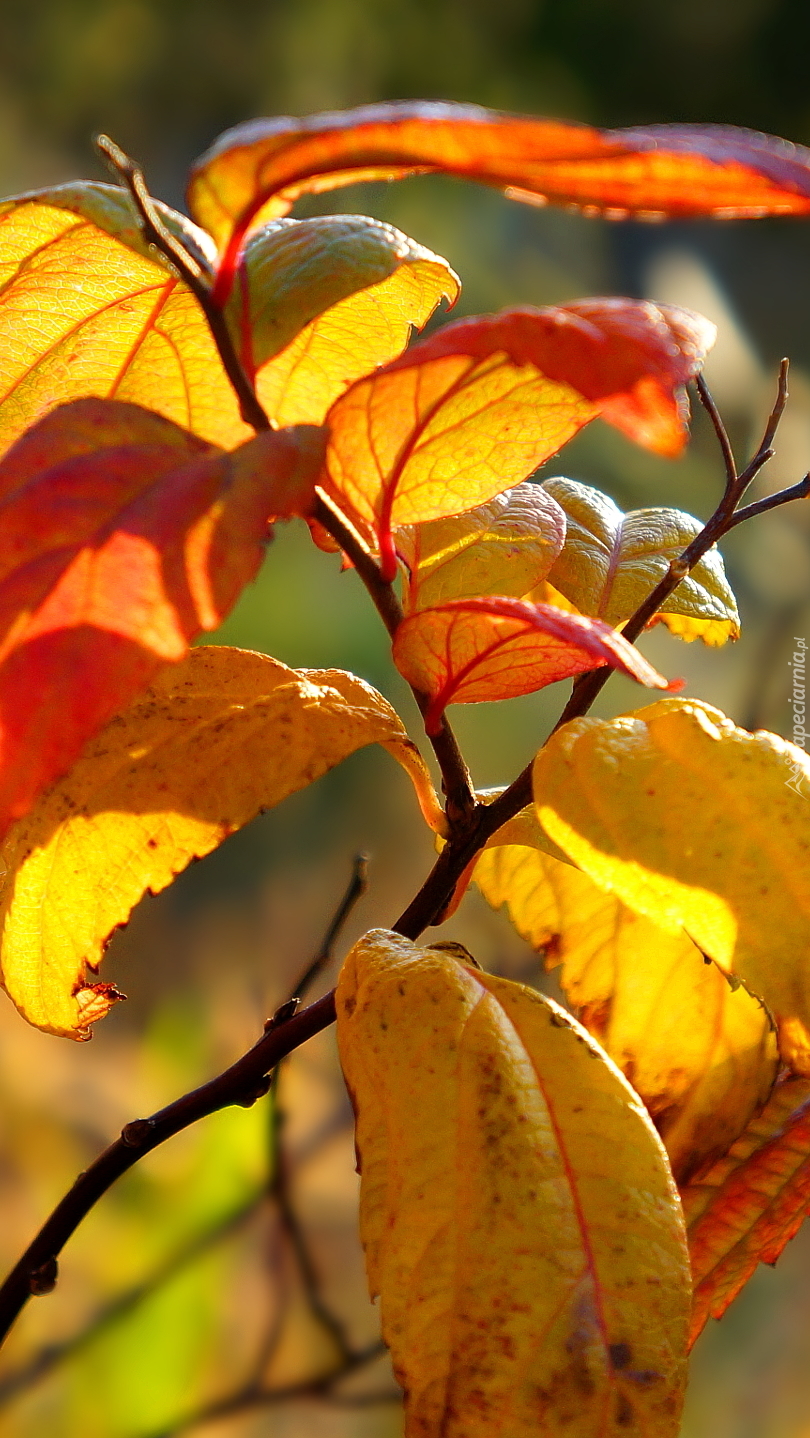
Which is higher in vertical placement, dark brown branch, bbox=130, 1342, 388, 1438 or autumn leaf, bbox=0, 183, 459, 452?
autumn leaf, bbox=0, 183, 459, 452

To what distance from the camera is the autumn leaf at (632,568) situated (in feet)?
0.95

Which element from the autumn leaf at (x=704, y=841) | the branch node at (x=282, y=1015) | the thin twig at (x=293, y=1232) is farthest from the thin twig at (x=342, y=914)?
the thin twig at (x=293, y=1232)

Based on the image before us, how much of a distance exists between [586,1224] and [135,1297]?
632 mm

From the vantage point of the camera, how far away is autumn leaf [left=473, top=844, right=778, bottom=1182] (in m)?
0.27

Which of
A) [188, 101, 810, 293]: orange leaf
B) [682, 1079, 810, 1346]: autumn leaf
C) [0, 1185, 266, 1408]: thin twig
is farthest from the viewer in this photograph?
[0, 1185, 266, 1408]: thin twig

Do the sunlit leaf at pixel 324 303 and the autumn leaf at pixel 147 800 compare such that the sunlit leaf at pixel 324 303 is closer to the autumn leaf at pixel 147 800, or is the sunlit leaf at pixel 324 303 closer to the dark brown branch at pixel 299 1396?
the autumn leaf at pixel 147 800

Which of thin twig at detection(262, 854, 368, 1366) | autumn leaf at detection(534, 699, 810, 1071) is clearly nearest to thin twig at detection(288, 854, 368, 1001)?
autumn leaf at detection(534, 699, 810, 1071)

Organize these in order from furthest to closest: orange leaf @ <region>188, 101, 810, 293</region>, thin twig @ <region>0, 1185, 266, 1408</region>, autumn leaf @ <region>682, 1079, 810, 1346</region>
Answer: thin twig @ <region>0, 1185, 266, 1408</region>, autumn leaf @ <region>682, 1079, 810, 1346</region>, orange leaf @ <region>188, 101, 810, 293</region>

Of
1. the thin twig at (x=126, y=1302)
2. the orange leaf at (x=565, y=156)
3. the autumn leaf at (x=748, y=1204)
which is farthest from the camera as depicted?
the thin twig at (x=126, y=1302)

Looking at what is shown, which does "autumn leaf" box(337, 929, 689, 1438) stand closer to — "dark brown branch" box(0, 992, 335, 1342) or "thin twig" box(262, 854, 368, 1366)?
"dark brown branch" box(0, 992, 335, 1342)

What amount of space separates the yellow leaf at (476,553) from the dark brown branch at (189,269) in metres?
0.06

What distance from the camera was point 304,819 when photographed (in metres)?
0.85

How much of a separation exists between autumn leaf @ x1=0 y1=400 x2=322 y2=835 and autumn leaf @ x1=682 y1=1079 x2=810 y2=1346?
190 mm

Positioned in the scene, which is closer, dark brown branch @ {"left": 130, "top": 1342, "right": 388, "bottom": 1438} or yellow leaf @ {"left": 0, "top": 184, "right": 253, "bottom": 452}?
yellow leaf @ {"left": 0, "top": 184, "right": 253, "bottom": 452}
